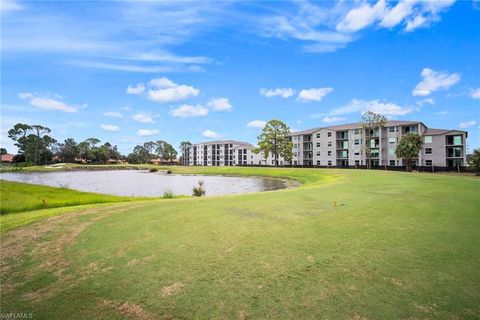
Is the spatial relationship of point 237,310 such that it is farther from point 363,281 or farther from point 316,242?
point 316,242

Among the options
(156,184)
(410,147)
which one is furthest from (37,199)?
(410,147)

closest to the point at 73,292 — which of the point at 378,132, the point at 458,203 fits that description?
the point at 458,203

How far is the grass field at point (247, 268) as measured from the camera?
13.1 feet

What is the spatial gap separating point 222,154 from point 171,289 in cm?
12520

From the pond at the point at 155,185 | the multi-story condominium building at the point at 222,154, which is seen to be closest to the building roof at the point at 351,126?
the multi-story condominium building at the point at 222,154

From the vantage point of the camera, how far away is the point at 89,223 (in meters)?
9.05

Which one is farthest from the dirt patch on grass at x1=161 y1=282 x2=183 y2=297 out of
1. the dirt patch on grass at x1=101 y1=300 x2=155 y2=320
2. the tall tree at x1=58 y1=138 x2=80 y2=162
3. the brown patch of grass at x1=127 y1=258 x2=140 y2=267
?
the tall tree at x1=58 y1=138 x2=80 y2=162

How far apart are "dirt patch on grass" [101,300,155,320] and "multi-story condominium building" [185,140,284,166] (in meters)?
104

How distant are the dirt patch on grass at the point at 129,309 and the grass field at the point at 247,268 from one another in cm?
2

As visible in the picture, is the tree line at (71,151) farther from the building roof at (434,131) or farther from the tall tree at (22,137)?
the building roof at (434,131)

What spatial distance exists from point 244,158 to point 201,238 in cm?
11122

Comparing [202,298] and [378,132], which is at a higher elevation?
[378,132]

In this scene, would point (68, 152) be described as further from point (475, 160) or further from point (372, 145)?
point (475, 160)

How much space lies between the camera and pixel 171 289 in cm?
447
